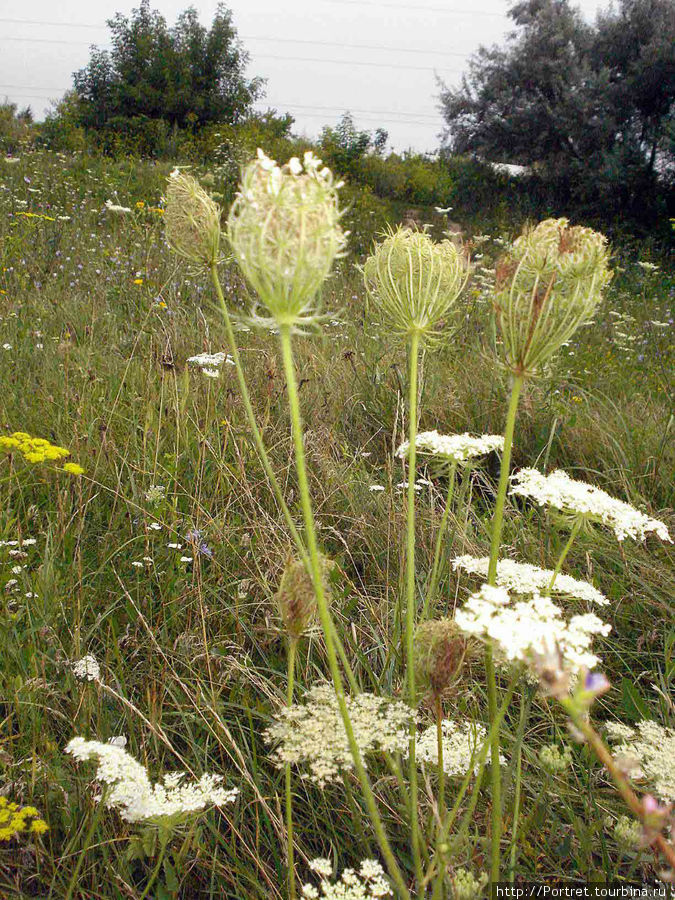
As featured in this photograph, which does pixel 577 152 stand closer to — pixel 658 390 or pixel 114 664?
pixel 658 390

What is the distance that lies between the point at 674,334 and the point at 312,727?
6996 mm

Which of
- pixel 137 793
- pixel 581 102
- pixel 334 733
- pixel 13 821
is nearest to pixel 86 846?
pixel 13 821

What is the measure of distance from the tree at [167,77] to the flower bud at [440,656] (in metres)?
27.4

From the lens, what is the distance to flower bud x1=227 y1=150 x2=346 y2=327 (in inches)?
37.9

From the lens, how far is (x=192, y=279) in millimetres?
6391

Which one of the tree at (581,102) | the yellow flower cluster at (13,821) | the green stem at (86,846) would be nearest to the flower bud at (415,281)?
the green stem at (86,846)

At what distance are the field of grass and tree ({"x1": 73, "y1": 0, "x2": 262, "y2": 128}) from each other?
81.1ft

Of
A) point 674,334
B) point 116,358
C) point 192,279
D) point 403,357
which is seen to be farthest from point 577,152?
point 116,358

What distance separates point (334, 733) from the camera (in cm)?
134

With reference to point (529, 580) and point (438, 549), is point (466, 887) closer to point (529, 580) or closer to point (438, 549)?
point (529, 580)

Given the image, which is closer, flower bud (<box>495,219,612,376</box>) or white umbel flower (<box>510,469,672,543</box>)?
flower bud (<box>495,219,612,376</box>)

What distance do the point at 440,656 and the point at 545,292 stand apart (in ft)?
2.29

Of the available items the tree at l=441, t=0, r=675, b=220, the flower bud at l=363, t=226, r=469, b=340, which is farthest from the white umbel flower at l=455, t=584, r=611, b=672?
the tree at l=441, t=0, r=675, b=220

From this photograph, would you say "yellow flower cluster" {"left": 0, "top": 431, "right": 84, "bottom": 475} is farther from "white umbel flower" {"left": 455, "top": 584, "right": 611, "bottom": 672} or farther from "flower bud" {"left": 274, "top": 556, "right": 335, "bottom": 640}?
"white umbel flower" {"left": 455, "top": 584, "right": 611, "bottom": 672}
